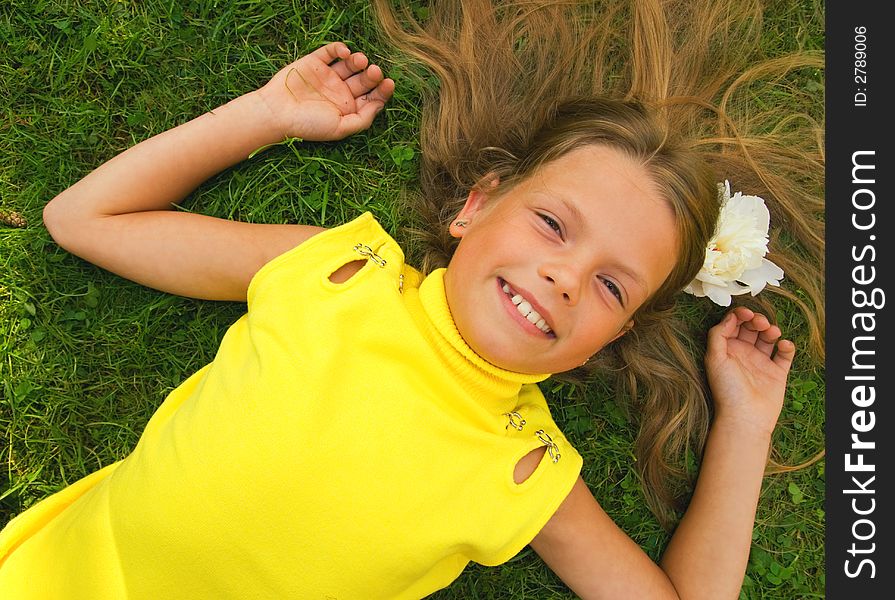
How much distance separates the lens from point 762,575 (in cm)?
285

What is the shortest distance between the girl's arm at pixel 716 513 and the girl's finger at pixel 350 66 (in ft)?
5.72

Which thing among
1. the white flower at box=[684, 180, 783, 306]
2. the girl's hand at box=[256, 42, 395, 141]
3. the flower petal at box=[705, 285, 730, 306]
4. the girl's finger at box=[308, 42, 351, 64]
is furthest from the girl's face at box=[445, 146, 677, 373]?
the girl's finger at box=[308, 42, 351, 64]

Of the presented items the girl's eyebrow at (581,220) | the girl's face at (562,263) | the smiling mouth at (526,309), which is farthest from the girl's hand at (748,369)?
the smiling mouth at (526,309)

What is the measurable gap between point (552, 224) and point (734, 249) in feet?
2.43

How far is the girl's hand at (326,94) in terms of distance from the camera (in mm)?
2592

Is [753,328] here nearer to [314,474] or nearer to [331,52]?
[314,474]

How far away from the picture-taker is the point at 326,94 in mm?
2648

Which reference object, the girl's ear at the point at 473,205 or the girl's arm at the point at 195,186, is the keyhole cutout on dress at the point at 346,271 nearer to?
the girl's arm at the point at 195,186

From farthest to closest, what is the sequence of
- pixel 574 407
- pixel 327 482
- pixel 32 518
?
pixel 574 407, pixel 32 518, pixel 327 482

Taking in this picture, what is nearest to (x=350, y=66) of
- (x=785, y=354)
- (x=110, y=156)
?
(x=110, y=156)
